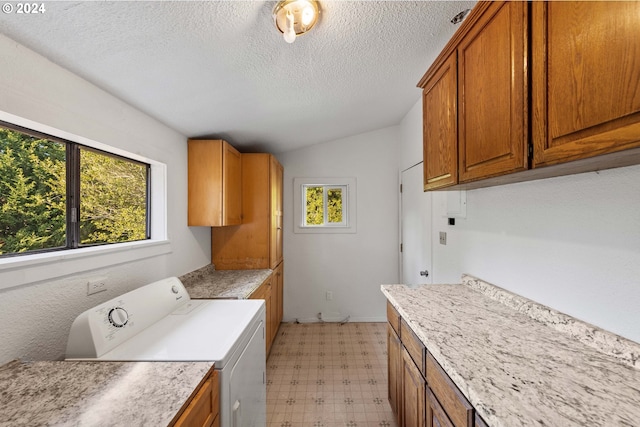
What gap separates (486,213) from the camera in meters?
1.63

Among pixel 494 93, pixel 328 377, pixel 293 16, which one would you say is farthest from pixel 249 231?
pixel 494 93

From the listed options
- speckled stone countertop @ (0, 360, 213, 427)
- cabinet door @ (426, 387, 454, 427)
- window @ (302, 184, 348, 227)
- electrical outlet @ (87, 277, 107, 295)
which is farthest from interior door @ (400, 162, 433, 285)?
electrical outlet @ (87, 277, 107, 295)

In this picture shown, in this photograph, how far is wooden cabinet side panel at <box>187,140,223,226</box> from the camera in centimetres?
237

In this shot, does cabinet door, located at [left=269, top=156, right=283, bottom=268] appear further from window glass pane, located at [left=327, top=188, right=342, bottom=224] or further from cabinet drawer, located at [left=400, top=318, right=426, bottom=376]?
cabinet drawer, located at [left=400, top=318, right=426, bottom=376]

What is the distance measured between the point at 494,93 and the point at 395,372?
1.63 meters

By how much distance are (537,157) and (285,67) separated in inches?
53.2

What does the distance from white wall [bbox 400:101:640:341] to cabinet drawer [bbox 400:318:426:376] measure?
605 mm

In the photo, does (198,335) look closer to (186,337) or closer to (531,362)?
(186,337)

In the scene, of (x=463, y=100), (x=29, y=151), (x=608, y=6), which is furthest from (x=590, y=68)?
(x=29, y=151)

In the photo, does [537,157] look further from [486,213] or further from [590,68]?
[486,213]

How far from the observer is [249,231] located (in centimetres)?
282

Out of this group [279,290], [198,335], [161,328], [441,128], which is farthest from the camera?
[279,290]

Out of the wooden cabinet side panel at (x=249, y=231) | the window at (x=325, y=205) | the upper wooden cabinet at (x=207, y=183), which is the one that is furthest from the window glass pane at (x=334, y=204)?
the upper wooden cabinet at (x=207, y=183)

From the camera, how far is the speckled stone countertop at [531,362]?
2.14 ft
